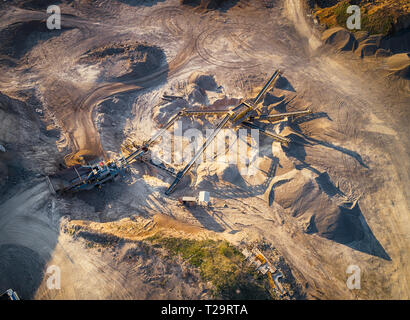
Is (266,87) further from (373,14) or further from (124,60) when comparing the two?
(124,60)

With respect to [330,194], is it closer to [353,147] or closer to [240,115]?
[353,147]

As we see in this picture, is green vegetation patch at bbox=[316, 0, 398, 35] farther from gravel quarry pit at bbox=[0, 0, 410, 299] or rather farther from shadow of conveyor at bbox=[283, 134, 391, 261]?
shadow of conveyor at bbox=[283, 134, 391, 261]

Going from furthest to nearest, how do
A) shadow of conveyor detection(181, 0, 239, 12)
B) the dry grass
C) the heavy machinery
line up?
shadow of conveyor detection(181, 0, 239, 12)
the dry grass
the heavy machinery

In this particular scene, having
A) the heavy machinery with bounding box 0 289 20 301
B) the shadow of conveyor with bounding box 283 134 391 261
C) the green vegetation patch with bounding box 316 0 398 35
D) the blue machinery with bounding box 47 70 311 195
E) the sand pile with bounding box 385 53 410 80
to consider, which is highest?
the green vegetation patch with bounding box 316 0 398 35

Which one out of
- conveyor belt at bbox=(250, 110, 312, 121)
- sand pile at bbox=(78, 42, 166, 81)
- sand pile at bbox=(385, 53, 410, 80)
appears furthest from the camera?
sand pile at bbox=(78, 42, 166, 81)

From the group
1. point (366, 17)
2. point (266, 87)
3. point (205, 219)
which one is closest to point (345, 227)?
point (205, 219)

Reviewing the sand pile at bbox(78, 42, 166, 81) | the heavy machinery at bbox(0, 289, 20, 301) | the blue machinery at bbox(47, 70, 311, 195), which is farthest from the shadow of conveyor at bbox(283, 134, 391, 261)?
the sand pile at bbox(78, 42, 166, 81)

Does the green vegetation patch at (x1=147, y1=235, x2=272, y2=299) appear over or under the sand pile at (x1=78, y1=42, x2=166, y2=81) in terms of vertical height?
under

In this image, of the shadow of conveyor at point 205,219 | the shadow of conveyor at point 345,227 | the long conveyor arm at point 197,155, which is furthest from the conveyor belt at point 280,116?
the shadow of conveyor at point 205,219
